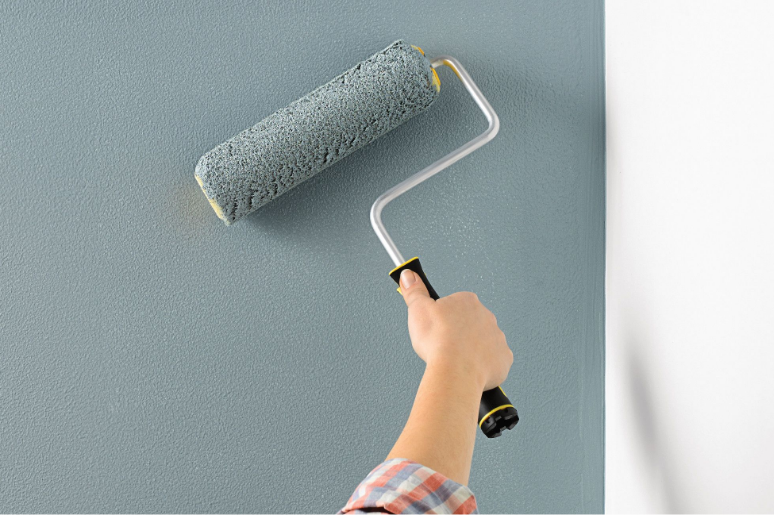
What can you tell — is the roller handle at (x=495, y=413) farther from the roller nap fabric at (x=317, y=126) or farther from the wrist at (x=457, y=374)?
the roller nap fabric at (x=317, y=126)

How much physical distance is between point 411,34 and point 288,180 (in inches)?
9.9

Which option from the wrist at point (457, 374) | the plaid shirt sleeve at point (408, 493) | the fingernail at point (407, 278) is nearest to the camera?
the plaid shirt sleeve at point (408, 493)

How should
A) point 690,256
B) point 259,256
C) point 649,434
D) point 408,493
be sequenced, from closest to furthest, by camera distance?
point 408,493 → point 690,256 → point 649,434 → point 259,256

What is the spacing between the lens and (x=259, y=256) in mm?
706

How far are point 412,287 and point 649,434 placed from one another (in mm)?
303

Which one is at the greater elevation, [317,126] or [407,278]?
[317,126]

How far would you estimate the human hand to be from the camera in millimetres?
535

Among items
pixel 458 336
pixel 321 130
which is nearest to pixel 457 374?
pixel 458 336

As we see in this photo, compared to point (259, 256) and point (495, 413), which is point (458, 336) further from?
point (259, 256)

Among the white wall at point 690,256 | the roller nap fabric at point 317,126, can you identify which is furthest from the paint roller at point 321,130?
the white wall at point 690,256

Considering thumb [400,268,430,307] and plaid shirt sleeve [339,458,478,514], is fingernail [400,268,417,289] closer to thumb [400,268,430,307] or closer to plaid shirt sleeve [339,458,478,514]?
thumb [400,268,430,307]

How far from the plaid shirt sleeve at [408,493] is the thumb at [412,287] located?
0.22m

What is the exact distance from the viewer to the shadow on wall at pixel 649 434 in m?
0.55

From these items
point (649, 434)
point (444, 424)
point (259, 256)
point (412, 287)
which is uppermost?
point (259, 256)
